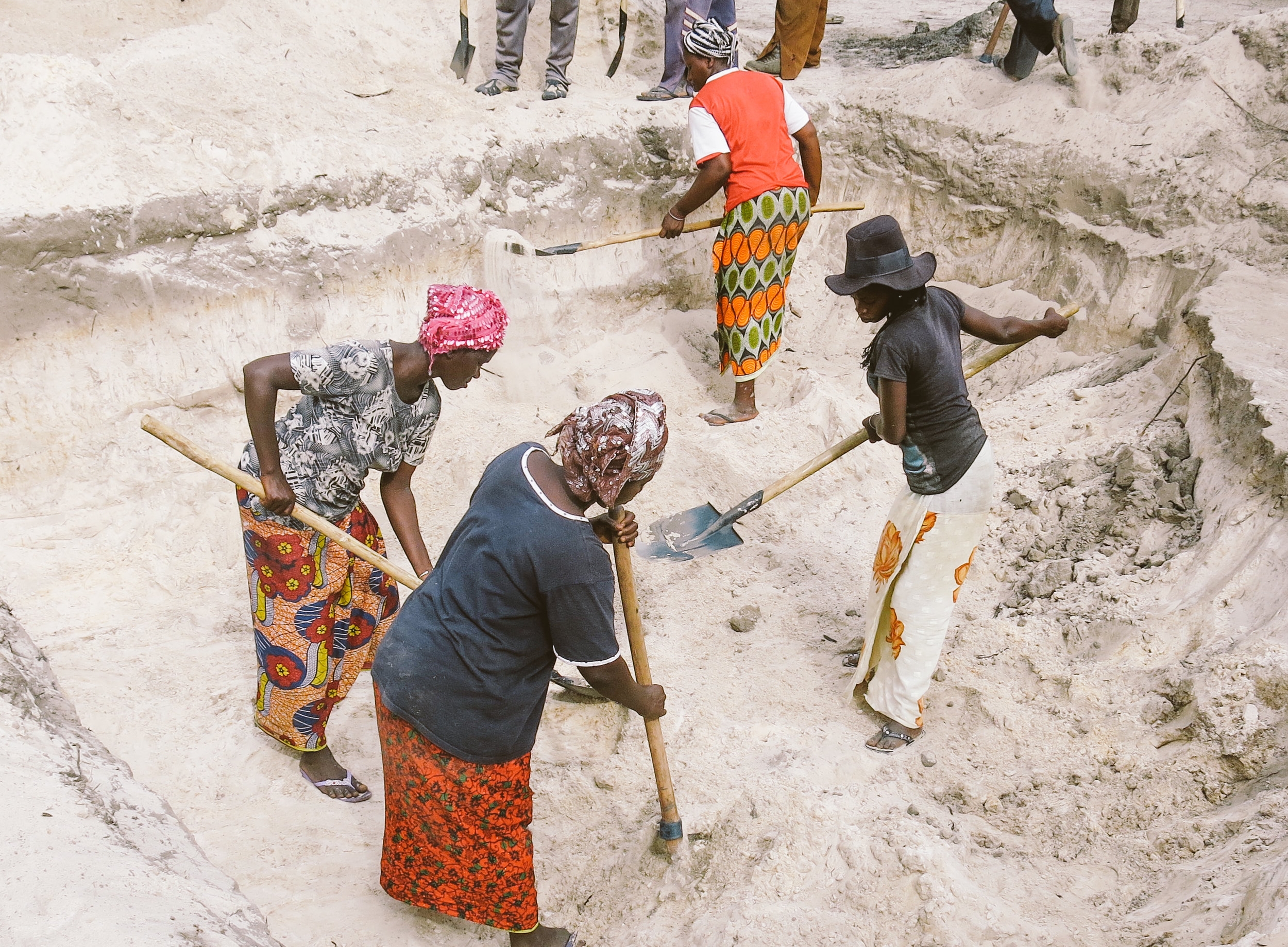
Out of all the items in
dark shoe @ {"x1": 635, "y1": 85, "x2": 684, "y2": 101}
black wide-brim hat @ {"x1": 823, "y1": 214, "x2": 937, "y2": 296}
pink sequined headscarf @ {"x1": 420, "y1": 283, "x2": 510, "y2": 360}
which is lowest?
dark shoe @ {"x1": 635, "y1": 85, "x2": 684, "y2": 101}

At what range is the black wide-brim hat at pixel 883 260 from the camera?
2.76 m

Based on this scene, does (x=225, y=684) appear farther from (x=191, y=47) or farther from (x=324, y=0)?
(x=324, y=0)

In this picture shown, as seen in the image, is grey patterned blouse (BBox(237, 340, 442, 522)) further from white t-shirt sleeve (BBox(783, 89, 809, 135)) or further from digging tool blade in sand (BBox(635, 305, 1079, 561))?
white t-shirt sleeve (BBox(783, 89, 809, 135))

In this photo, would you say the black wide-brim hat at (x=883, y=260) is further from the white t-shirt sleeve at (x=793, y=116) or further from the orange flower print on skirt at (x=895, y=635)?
the white t-shirt sleeve at (x=793, y=116)

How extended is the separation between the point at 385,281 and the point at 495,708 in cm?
326

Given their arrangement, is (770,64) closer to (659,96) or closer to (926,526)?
(659,96)

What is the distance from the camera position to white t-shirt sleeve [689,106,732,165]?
470cm

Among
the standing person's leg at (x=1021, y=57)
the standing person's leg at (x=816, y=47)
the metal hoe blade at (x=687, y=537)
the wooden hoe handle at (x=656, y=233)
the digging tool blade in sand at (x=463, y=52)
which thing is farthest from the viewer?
the standing person's leg at (x=816, y=47)

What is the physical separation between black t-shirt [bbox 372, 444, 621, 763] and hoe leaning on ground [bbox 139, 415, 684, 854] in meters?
0.45

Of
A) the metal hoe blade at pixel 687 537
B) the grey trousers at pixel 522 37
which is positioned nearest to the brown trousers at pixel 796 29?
the grey trousers at pixel 522 37

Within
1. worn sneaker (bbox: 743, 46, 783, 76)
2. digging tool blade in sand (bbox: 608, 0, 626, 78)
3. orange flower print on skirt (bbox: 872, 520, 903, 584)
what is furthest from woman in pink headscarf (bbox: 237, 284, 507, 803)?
worn sneaker (bbox: 743, 46, 783, 76)

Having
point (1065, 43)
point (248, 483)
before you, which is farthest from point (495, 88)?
point (248, 483)

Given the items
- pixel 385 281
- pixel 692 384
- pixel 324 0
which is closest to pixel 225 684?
pixel 385 281

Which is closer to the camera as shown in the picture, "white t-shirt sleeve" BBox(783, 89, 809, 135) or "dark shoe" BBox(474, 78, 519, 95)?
"white t-shirt sleeve" BBox(783, 89, 809, 135)
